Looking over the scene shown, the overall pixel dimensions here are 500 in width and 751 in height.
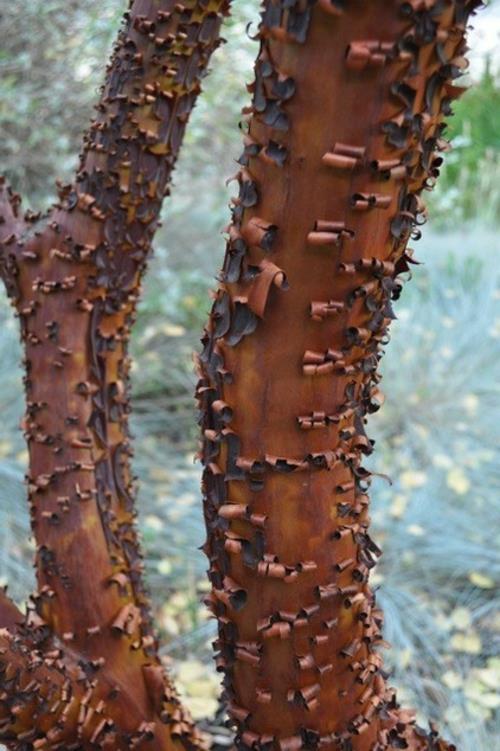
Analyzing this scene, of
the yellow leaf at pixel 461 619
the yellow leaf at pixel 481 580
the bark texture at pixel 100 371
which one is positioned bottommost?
the yellow leaf at pixel 461 619

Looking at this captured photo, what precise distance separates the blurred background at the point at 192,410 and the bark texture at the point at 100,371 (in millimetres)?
815

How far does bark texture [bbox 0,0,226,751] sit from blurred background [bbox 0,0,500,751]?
2.67ft

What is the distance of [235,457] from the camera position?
0.53 metres

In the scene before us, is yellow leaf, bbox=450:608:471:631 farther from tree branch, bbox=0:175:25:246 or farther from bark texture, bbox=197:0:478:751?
tree branch, bbox=0:175:25:246

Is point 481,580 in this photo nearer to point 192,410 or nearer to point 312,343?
point 192,410

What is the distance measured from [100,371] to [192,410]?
2067 millimetres

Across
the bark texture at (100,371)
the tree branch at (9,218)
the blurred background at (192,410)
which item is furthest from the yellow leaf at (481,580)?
the tree branch at (9,218)

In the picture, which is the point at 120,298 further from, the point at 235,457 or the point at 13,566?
the point at 13,566

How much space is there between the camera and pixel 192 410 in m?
2.84

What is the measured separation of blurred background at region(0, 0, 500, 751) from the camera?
73.4 inches

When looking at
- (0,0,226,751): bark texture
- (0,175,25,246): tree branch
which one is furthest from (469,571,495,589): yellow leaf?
(0,175,25,246): tree branch

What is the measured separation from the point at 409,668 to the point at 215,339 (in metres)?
1.53

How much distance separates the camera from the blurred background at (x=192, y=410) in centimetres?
187

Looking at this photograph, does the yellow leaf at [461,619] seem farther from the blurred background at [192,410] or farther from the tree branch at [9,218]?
the tree branch at [9,218]
